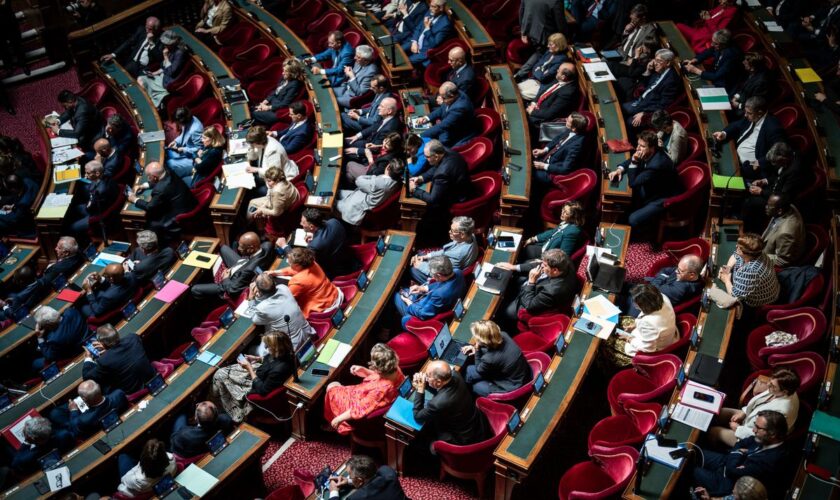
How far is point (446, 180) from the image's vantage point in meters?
9.13

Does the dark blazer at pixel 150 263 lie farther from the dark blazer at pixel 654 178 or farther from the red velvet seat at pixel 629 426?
the dark blazer at pixel 654 178

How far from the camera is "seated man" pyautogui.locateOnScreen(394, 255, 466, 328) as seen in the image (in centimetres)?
786

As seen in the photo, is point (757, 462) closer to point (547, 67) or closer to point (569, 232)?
point (569, 232)

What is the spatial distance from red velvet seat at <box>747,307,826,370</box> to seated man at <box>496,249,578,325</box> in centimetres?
167

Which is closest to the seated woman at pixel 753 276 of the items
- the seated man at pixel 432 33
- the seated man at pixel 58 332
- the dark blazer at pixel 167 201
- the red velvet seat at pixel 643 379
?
the red velvet seat at pixel 643 379

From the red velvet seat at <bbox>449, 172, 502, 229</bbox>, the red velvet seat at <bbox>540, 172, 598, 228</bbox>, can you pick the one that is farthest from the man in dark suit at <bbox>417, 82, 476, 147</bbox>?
the red velvet seat at <bbox>540, 172, 598, 228</bbox>

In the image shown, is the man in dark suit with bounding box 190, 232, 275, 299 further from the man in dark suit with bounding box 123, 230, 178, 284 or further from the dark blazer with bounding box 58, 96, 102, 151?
the dark blazer with bounding box 58, 96, 102, 151

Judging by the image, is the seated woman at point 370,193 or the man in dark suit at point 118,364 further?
the seated woman at point 370,193

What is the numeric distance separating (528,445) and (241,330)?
3.11 m

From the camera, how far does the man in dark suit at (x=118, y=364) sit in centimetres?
748

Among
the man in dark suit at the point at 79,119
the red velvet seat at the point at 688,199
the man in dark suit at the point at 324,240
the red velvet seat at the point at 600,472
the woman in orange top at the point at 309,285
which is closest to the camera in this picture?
the red velvet seat at the point at 600,472

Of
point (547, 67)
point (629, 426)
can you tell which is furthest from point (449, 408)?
point (547, 67)

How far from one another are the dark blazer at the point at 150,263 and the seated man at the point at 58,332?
752mm

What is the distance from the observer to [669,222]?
30.0 feet
